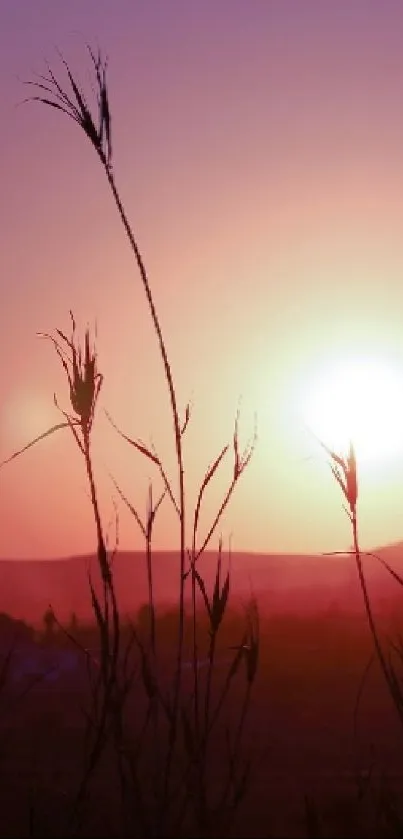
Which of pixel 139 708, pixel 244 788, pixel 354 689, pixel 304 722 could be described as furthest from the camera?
pixel 139 708

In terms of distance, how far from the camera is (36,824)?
2908mm

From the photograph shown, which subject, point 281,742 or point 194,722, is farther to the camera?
point 281,742

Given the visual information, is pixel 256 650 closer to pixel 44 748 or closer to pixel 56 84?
pixel 56 84

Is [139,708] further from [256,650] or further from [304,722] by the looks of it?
[256,650]

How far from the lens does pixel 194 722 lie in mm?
2947

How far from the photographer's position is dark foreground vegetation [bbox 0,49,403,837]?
248 centimetres

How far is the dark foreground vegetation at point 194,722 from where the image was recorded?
2482 millimetres

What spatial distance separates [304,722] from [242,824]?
5.66 metres

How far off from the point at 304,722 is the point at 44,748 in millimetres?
3162

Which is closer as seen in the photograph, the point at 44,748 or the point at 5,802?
the point at 5,802

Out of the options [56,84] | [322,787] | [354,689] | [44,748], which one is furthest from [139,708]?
[56,84]

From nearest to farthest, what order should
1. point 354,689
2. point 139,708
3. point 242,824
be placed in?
1. point 242,824
2. point 354,689
3. point 139,708

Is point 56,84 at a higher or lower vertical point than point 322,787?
higher

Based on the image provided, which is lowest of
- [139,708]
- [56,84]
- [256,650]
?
[139,708]
